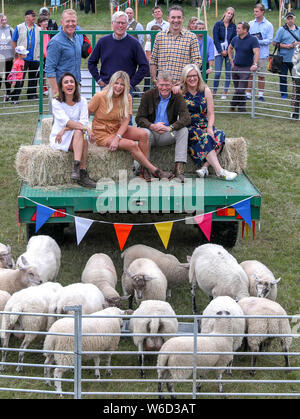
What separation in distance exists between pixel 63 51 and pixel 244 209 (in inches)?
154

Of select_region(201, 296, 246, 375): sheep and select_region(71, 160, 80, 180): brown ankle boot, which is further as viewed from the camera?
select_region(71, 160, 80, 180): brown ankle boot

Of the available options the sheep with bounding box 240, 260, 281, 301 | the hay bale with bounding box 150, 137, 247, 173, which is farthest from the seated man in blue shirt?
the sheep with bounding box 240, 260, 281, 301

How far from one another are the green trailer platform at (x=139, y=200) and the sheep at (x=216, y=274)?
61 cm

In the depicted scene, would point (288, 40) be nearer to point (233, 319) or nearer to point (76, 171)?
point (76, 171)

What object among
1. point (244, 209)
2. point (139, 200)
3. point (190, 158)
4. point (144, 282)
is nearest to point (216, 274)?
point (144, 282)

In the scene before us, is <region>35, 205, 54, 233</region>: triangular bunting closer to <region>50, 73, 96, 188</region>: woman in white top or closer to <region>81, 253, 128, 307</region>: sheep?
<region>50, 73, 96, 188</region>: woman in white top

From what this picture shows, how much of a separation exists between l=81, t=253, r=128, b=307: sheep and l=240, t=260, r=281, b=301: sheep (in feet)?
5.09

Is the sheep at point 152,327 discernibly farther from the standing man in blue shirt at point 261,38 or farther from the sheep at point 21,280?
the standing man in blue shirt at point 261,38

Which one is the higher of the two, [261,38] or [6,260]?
[261,38]

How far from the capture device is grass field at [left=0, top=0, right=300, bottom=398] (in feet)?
22.5

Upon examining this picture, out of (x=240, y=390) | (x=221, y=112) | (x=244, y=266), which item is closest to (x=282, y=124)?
(x=221, y=112)

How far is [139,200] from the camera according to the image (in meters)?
8.56

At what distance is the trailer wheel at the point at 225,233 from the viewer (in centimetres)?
950
